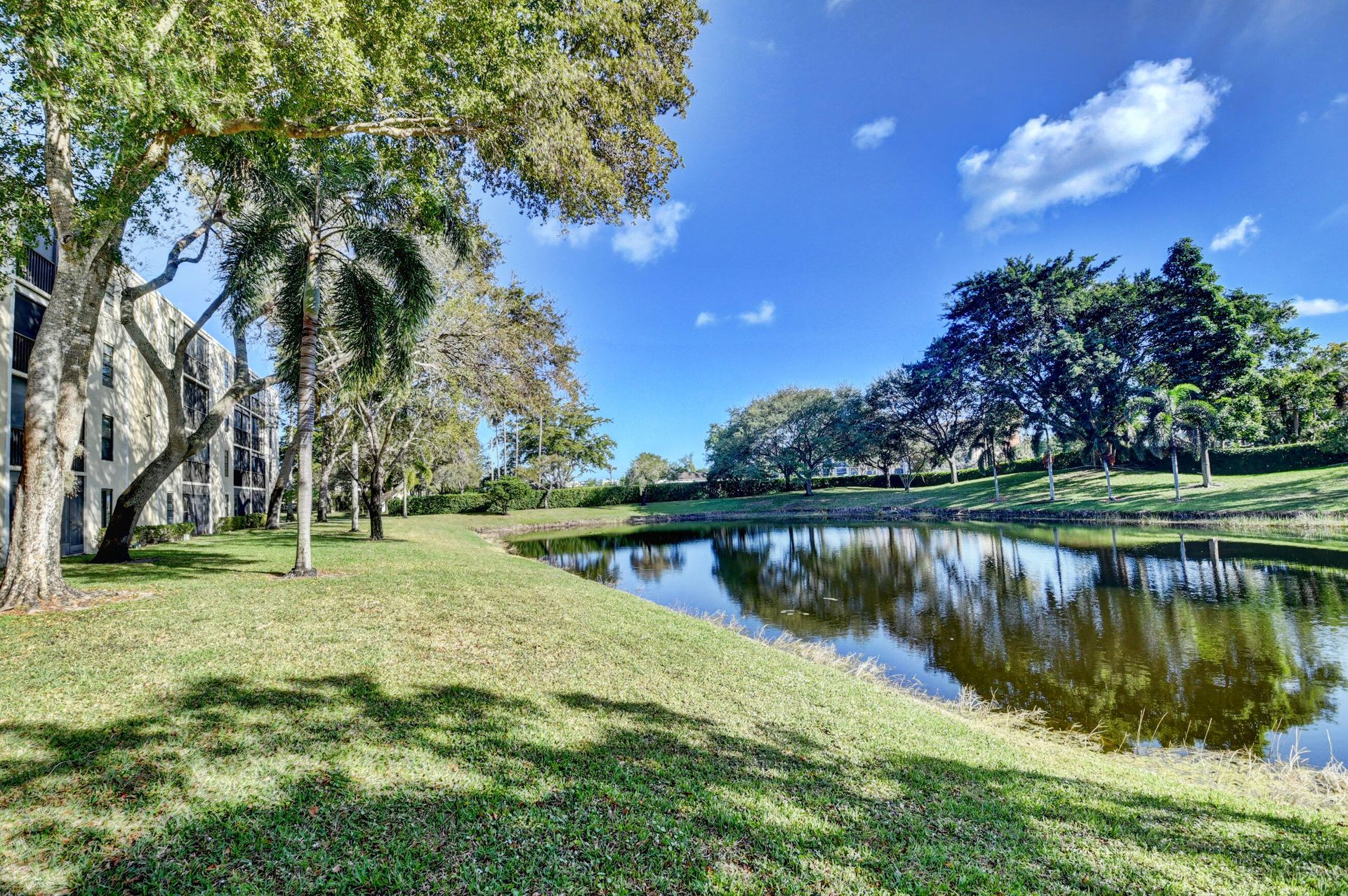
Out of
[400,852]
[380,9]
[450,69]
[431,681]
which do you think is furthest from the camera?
[450,69]

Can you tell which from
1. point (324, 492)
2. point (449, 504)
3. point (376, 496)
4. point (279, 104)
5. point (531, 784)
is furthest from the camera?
point (449, 504)

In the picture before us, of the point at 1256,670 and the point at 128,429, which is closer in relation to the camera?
the point at 1256,670

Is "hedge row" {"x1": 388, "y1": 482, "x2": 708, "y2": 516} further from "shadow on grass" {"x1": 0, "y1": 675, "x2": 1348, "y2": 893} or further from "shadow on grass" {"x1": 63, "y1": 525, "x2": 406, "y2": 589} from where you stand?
"shadow on grass" {"x1": 0, "y1": 675, "x2": 1348, "y2": 893}

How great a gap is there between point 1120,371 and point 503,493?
41043 mm

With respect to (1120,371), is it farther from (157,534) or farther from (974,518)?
(157,534)

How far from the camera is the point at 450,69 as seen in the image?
23.7 feet

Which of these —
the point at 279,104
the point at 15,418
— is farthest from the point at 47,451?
the point at 15,418

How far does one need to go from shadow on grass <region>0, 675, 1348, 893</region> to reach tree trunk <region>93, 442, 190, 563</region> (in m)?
9.30

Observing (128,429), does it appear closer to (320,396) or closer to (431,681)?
(320,396)

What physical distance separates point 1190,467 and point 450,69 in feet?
137

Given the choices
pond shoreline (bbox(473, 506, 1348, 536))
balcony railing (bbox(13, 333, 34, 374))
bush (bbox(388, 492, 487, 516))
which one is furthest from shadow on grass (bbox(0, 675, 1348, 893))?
bush (bbox(388, 492, 487, 516))

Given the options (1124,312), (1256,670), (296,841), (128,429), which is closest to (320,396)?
(128,429)

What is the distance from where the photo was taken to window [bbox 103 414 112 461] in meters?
16.9

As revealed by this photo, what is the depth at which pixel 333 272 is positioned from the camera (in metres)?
12.1
